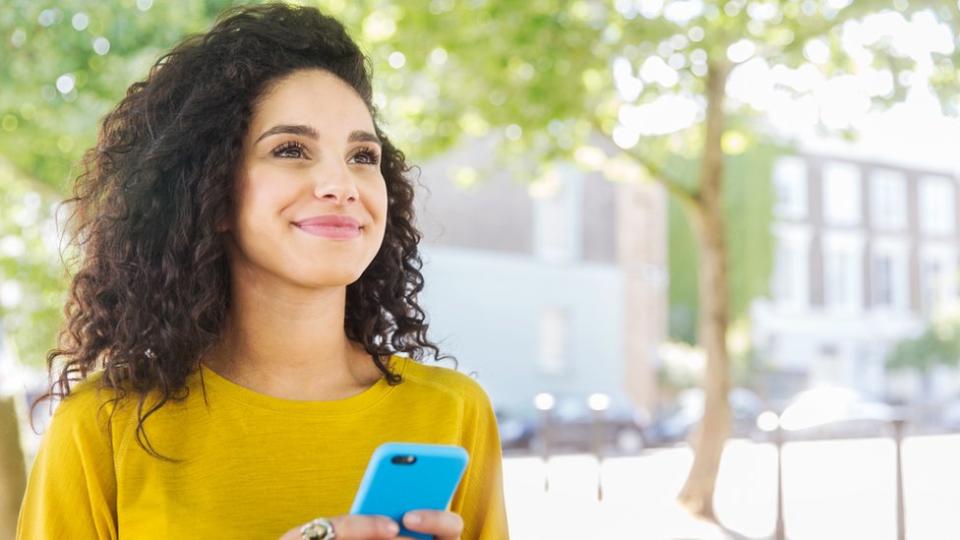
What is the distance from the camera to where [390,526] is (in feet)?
5.47

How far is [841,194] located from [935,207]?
484 cm

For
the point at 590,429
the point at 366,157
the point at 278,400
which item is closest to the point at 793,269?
the point at 590,429

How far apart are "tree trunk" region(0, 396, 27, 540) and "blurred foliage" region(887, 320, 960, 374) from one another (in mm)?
41590

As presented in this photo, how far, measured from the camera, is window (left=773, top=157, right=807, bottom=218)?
40.6 m

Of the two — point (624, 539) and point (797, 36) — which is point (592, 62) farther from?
point (624, 539)

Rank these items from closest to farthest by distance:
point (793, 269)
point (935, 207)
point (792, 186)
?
point (792, 186), point (793, 269), point (935, 207)

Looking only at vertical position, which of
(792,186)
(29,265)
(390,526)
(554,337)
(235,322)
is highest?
(792,186)

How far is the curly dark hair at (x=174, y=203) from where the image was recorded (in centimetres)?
204

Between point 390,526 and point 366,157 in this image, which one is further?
point 366,157

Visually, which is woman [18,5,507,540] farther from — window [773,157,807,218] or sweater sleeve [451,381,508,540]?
window [773,157,807,218]

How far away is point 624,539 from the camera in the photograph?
6.26 metres

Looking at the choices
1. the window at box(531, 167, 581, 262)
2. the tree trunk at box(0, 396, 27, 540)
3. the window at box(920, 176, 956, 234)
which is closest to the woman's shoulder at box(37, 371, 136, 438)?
the tree trunk at box(0, 396, 27, 540)

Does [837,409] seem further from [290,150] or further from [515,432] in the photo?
[290,150]

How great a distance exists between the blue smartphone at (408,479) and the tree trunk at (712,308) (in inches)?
414
